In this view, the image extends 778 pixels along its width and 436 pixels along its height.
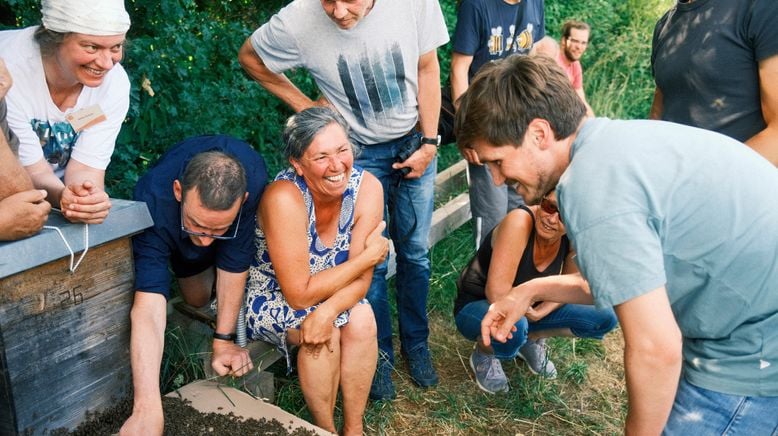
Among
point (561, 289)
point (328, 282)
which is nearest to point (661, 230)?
point (561, 289)

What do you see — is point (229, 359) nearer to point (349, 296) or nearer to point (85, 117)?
point (349, 296)

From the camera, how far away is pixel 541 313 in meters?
3.43

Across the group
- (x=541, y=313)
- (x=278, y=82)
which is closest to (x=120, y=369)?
(x=278, y=82)

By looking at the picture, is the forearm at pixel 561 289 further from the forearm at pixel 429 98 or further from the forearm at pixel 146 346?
the forearm at pixel 146 346

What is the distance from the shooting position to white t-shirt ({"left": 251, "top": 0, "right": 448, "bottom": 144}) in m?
3.31

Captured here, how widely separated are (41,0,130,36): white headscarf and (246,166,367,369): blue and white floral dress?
924 mm

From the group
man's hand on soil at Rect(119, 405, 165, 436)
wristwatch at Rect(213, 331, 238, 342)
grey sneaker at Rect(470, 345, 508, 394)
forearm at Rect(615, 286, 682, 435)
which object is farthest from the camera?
grey sneaker at Rect(470, 345, 508, 394)

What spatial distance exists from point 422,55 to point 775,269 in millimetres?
2082

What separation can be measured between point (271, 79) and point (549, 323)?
5.90 ft

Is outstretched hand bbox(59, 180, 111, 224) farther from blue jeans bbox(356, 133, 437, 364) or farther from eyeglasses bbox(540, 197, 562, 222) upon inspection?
eyeglasses bbox(540, 197, 562, 222)

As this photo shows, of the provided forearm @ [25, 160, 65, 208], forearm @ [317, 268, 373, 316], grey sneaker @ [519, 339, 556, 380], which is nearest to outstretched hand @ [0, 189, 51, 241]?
forearm @ [25, 160, 65, 208]

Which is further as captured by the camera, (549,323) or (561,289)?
(549,323)

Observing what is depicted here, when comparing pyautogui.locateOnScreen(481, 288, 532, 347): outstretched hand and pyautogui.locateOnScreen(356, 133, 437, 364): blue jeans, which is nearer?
pyautogui.locateOnScreen(481, 288, 532, 347): outstretched hand

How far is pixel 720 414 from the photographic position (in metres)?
2.08
